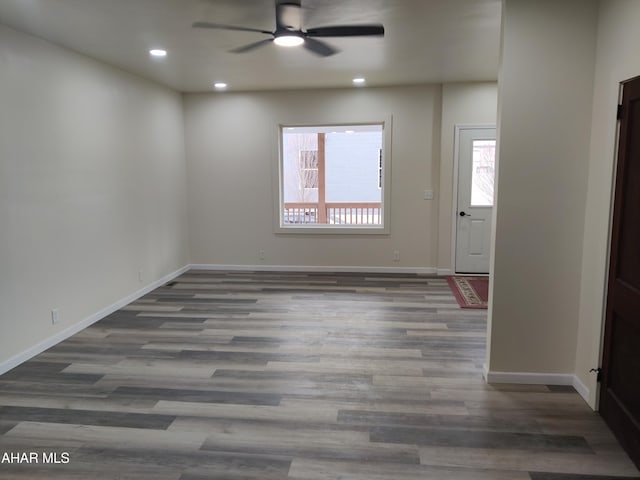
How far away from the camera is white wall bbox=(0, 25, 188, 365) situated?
11.0 feet

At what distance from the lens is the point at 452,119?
5867 mm

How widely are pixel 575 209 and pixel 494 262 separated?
0.60m

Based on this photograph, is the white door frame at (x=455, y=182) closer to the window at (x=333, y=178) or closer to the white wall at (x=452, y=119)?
the white wall at (x=452, y=119)

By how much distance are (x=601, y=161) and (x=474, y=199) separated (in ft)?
11.5

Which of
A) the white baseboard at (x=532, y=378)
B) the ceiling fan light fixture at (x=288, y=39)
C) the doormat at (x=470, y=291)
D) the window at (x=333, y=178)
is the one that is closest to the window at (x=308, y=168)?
the window at (x=333, y=178)

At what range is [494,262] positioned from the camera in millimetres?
2971

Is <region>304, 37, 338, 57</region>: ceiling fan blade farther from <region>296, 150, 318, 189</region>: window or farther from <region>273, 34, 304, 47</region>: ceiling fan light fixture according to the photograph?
<region>296, 150, 318, 189</region>: window

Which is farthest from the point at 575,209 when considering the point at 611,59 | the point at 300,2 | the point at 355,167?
the point at 355,167

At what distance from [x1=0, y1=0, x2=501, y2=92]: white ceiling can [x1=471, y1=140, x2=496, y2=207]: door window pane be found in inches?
34.6

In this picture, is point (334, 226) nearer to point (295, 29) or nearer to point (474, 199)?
point (474, 199)

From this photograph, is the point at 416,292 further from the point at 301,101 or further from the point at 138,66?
the point at 138,66

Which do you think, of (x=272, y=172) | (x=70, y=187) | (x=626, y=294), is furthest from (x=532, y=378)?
(x=272, y=172)

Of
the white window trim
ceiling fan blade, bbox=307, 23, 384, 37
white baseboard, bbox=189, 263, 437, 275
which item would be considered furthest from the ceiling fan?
white baseboard, bbox=189, 263, 437, 275

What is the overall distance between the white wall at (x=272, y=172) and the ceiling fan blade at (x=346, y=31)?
9.85ft
